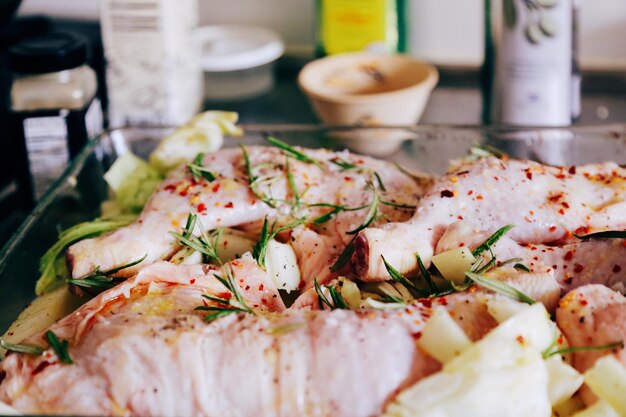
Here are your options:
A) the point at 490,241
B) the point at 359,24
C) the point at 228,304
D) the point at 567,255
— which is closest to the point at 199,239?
the point at 228,304

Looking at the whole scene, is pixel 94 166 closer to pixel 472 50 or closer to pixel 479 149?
pixel 479 149

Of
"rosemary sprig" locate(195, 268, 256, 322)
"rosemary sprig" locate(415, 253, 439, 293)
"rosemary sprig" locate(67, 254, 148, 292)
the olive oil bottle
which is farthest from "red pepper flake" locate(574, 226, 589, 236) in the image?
the olive oil bottle

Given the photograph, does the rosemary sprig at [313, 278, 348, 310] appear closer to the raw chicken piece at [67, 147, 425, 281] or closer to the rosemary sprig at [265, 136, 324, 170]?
the raw chicken piece at [67, 147, 425, 281]

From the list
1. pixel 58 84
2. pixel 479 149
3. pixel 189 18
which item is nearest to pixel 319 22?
pixel 189 18

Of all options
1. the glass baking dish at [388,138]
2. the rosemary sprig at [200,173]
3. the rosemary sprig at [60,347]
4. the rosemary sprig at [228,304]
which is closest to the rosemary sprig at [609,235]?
the glass baking dish at [388,138]

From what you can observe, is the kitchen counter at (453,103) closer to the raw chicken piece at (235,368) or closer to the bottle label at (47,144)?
the bottle label at (47,144)
